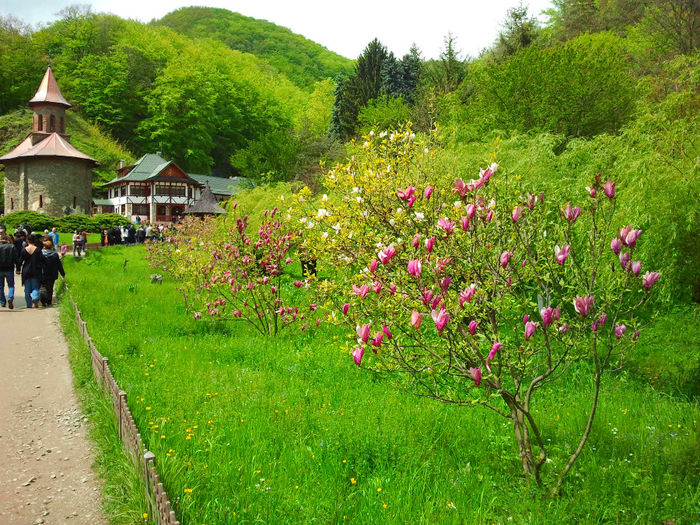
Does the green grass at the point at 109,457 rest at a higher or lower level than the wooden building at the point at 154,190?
lower

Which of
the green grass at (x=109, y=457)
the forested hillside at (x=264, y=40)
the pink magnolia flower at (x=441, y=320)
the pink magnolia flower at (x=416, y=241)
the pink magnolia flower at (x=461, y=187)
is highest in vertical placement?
the forested hillside at (x=264, y=40)

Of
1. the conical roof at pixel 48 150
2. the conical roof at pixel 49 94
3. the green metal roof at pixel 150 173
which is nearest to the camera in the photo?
the conical roof at pixel 48 150

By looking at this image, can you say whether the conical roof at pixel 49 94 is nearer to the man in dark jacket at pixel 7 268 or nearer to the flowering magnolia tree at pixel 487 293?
the man in dark jacket at pixel 7 268

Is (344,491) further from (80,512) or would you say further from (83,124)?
(83,124)

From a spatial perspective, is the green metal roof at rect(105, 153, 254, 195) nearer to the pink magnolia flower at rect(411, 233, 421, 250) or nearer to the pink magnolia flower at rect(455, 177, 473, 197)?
the pink magnolia flower at rect(411, 233, 421, 250)

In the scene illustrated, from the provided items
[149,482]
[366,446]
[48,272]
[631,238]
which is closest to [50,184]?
[48,272]

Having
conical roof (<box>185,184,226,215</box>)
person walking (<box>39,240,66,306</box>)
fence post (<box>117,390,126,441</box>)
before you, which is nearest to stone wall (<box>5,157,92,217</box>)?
conical roof (<box>185,184,226,215</box>)

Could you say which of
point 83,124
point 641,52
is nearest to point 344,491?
point 641,52

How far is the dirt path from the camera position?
3.97 m

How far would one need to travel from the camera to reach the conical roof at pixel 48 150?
50875 millimetres

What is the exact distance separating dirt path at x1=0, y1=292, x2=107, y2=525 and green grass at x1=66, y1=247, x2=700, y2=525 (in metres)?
0.60

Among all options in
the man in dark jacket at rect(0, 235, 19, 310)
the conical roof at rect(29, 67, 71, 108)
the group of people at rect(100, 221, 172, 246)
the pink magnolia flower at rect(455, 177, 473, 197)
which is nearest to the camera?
the pink magnolia flower at rect(455, 177, 473, 197)

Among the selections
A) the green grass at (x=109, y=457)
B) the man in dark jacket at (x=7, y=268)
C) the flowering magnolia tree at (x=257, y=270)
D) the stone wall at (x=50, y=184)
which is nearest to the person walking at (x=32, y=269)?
the man in dark jacket at (x=7, y=268)

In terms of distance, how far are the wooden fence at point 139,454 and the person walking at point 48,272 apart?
26.3ft
